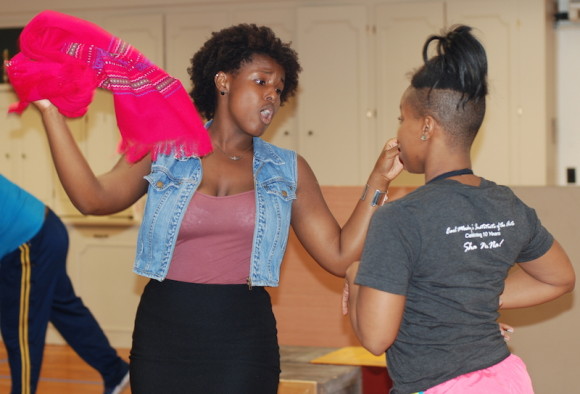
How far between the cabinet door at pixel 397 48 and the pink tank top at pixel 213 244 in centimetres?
391

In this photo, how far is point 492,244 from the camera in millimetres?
1519

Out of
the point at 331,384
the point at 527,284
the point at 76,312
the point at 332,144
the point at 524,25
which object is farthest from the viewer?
the point at 332,144

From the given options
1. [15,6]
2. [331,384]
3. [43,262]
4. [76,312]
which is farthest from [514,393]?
[15,6]

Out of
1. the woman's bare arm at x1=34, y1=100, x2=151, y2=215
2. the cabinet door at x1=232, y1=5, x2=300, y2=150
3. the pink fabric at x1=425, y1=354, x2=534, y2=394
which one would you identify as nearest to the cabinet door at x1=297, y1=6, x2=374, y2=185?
the cabinet door at x1=232, y1=5, x2=300, y2=150

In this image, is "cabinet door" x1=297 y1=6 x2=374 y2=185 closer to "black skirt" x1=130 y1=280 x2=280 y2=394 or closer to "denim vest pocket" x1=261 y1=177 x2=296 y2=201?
"denim vest pocket" x1=261 y1=177 x2=296 y2=201

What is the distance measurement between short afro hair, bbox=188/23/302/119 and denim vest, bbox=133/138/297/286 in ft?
0.74

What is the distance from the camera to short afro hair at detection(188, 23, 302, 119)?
6.80 ft

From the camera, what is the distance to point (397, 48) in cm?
579

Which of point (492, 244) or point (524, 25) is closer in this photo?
point (492, 244)

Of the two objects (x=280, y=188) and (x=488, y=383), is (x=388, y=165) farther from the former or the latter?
(x=488, y=383)

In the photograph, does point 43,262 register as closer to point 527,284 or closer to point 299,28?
point 527,284

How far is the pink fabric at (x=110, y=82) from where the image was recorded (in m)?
1.91

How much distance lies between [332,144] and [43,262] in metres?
3.02

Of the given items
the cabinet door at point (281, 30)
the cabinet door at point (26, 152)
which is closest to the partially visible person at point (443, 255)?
the cabinet door at point (281, 30)
